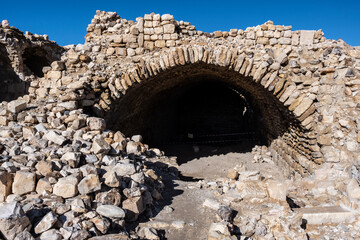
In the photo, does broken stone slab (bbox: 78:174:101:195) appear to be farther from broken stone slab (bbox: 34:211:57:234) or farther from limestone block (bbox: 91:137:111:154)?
limestone block (bbox: 91:137:111:154)

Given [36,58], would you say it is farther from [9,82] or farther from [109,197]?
[109,197]

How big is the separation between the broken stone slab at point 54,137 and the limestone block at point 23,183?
0.85 meters

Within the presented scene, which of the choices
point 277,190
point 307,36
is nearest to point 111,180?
point 277,190

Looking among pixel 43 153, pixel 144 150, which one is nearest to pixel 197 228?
pixel 43 153

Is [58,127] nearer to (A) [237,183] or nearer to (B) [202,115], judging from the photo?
(A) [237,183]

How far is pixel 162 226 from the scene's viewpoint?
2504 millimetres

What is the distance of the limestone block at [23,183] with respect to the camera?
2.25 metres

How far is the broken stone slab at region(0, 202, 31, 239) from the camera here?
1.69 meters

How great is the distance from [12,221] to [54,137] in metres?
1.59

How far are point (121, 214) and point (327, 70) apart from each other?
4.35 metres

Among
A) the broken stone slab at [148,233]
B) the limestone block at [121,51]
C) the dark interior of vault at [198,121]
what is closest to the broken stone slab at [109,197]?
the broken stone slab at [148,233]

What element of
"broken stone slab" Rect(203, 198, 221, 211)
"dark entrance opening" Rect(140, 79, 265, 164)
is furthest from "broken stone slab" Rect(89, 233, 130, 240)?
"dark entrance opening" Rect(140, 79, 265, 164)

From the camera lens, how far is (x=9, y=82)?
9.95 meters

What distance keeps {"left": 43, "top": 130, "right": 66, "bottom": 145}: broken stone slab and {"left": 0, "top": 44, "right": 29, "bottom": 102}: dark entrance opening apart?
7.94 metres
